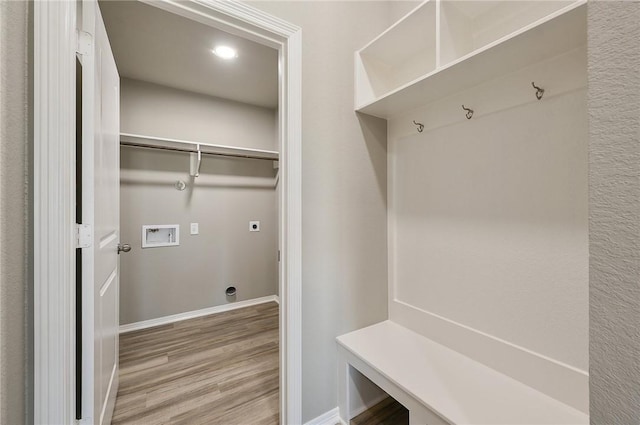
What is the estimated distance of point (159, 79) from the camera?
103 inches

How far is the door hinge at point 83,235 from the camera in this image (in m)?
0.89

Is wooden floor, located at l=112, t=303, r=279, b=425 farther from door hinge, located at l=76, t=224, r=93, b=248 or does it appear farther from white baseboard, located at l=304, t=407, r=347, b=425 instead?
door hinge, located at l=76, t=224, r=93, b=248

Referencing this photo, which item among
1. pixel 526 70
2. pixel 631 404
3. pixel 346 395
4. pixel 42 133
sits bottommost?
pixel 346 395

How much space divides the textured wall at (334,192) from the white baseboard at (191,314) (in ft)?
3.58

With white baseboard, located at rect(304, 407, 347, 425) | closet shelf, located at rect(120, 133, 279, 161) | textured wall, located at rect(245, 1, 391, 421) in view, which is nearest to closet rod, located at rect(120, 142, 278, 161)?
closet shelf, located at rect(120, 133, 279, 161)

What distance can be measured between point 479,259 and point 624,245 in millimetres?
977

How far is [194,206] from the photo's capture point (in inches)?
114

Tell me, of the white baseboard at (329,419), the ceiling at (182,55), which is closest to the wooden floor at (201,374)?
the white baseboard at (329,419)

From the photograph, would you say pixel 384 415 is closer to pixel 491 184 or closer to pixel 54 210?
pixel 491 184

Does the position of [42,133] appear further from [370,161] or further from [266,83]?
[266,83]

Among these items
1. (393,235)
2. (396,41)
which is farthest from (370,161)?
(396,41)

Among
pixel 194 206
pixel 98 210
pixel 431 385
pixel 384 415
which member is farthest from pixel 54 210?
pixel 194 206

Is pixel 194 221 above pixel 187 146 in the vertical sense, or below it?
below

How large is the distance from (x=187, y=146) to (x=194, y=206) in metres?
0.67
